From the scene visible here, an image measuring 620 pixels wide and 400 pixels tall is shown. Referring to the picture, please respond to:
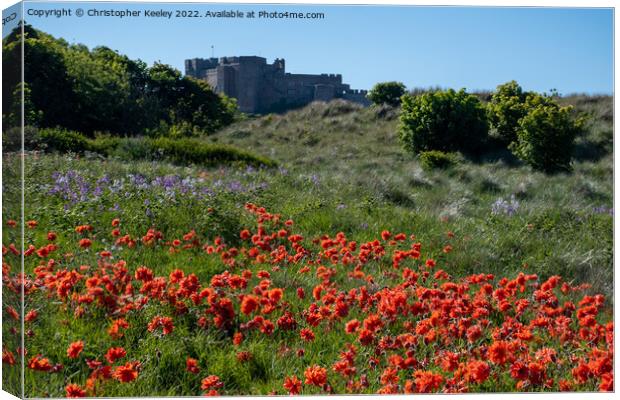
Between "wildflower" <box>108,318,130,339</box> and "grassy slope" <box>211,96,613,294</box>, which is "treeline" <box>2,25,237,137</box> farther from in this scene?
"wildflower" <box>108,318,130,339</box>

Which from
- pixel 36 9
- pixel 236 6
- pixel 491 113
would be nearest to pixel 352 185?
pixel 236 6

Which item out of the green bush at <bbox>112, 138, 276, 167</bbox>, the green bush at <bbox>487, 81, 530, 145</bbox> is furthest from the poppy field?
the green bush at <bbox>487, 81, 530, 145</bbox>

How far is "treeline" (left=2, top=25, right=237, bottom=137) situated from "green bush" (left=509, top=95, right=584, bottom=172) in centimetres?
537

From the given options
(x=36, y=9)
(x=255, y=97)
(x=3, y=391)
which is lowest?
(x=3, y=391)

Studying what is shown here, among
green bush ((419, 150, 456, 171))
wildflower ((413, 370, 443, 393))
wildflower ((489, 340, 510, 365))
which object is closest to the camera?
wildflower ((413, 370, 443, 393))

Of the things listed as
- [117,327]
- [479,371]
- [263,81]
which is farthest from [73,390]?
A: [263,81]

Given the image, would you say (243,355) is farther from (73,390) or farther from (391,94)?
(391,94)

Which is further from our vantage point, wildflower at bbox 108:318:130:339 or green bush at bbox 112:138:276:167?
green bush at bbox 112:138:276:167

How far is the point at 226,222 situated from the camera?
6438mm

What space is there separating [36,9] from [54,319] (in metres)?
2.06

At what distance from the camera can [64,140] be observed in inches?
385

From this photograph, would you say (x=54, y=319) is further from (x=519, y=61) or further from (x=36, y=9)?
(x=519, y=61)

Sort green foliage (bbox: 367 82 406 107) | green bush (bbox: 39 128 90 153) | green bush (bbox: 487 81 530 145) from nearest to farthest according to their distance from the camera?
green bush (bbox: 39 128 90 153) → green foliage (bbox: 367 82 406 107) → green bush (bbox: 487 81 530 145)

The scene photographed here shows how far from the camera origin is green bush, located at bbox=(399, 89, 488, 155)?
15227mm
